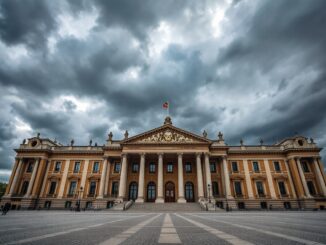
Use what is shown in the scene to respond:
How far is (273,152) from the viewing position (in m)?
38.9

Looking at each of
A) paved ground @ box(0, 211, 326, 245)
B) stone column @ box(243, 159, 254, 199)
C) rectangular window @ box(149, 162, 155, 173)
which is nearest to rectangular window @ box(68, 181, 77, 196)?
rectangular window @ box(149, 162, 155, 173)

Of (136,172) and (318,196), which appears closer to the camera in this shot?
(318,196)

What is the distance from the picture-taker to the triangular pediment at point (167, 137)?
35.9 metres

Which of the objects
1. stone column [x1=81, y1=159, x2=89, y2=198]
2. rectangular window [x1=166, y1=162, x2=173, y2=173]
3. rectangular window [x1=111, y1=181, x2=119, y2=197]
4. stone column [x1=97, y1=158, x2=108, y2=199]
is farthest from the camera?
rectangular window [x1=166, y1=162, x2=173, y2=173]

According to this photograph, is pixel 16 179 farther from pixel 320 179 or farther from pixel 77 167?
pixel 320 179

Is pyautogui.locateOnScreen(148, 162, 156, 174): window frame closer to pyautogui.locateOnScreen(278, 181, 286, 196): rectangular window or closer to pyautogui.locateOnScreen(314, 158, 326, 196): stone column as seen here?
pyautogui.locateOnScreen(278, 181, 286, 196): rectangular window

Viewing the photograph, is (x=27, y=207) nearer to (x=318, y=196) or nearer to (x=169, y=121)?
(x=169, y=121)

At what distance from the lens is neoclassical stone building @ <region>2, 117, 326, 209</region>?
35062 millimetres

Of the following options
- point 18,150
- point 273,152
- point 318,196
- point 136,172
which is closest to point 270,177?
point 273,152

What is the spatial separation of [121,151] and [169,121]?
1152cm

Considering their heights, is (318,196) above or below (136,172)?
below

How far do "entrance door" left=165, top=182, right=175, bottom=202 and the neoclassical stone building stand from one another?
7cm

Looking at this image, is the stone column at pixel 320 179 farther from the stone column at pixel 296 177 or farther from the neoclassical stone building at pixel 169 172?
the stone column at pixel 296 177

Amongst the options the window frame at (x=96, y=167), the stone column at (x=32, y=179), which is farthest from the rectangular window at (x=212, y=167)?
the stone column at (x=32, y=179)
